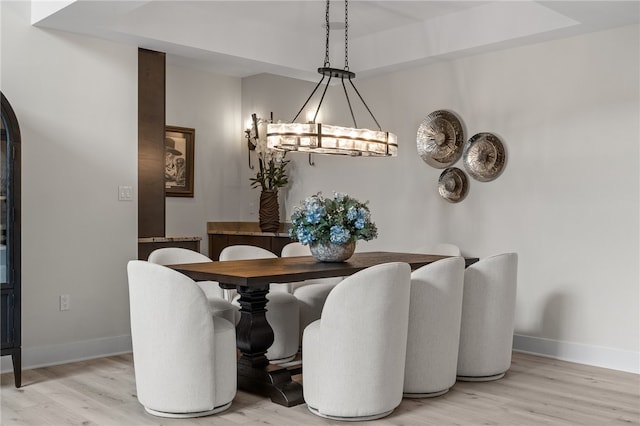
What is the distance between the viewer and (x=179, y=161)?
7.00m

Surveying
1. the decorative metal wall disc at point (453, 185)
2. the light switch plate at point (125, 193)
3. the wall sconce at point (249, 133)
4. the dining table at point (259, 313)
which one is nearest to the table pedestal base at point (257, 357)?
the dining table at point (259, 313)

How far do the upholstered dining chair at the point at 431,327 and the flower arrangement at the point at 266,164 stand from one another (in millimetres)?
3118

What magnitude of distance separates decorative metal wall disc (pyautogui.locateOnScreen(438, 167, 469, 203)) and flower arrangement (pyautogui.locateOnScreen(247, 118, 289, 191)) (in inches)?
66.5

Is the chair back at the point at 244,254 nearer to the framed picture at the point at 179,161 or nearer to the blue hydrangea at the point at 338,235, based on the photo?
the blue hydrangea at the point at 338,235

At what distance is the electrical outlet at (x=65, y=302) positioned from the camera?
4684mm

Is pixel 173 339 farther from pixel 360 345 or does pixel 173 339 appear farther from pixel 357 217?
pixel 357 217

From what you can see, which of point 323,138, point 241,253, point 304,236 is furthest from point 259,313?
point 241,253

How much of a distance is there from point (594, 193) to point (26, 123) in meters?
3.88

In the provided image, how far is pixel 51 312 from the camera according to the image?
4.63 metres

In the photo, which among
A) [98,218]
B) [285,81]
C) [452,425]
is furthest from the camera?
[285,81]

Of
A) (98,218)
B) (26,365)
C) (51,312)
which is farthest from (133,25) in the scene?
(26,365)

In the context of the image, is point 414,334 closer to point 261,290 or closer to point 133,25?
point 261,290

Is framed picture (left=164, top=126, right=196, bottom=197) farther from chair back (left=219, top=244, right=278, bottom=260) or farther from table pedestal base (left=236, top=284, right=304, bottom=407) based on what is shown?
table pedestal base (left=236, top=284, right=304, bottom=407)

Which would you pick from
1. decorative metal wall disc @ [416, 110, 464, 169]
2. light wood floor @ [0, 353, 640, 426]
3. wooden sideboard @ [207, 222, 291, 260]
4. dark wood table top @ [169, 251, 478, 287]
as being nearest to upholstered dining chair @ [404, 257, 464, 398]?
light wood floor @ [0, 353, 640, 426]
